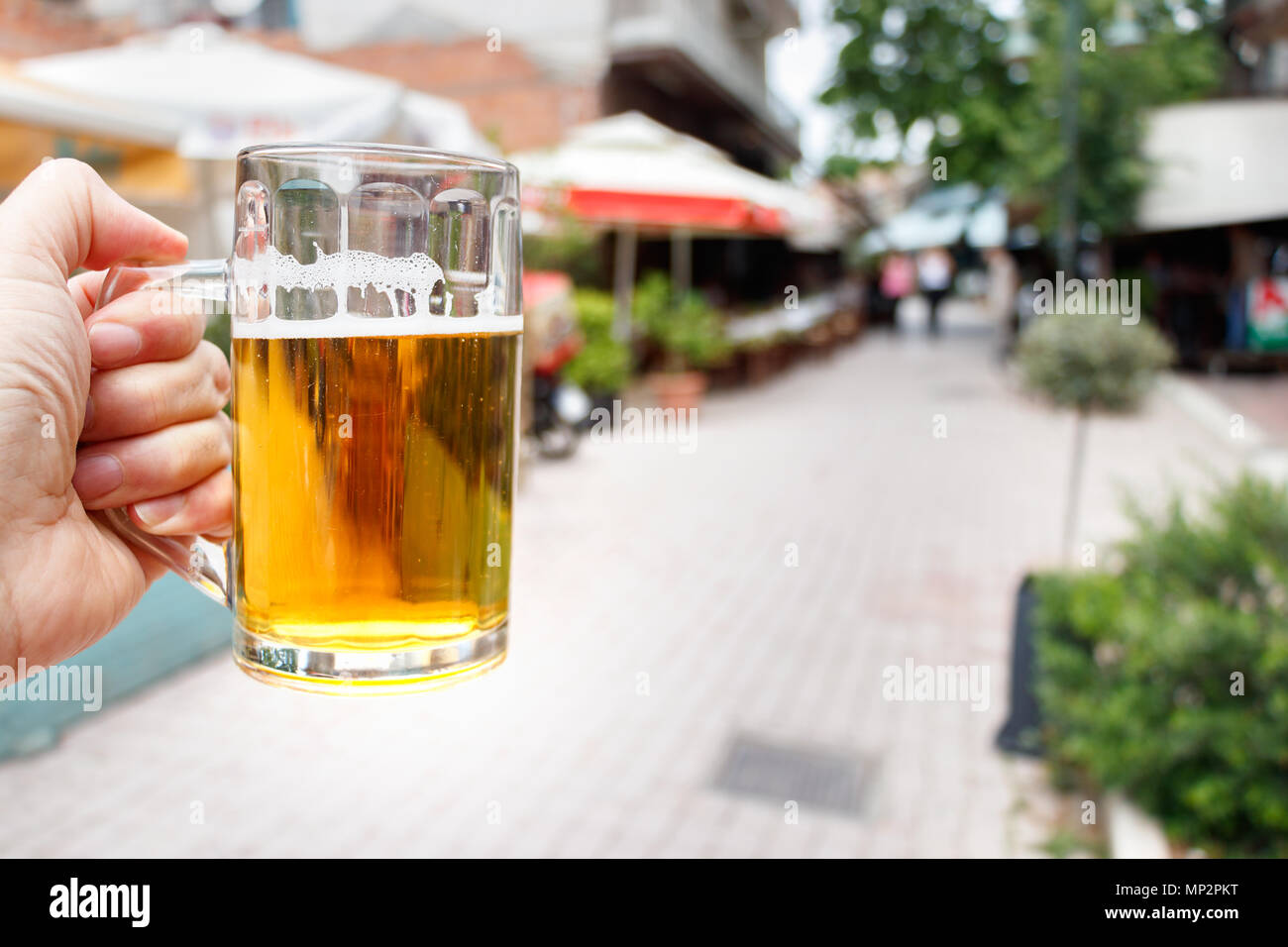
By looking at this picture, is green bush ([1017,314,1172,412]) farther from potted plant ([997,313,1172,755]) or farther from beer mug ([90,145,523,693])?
beer mug ([90,145,523,693])

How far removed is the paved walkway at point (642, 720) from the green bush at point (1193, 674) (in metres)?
0.35

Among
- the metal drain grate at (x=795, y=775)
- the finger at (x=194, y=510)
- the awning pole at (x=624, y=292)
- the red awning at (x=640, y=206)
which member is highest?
the red awning at (x=640, y=206)

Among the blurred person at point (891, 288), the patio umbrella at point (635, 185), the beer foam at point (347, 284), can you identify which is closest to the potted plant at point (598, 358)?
the patio umbrella at point (635, 185)

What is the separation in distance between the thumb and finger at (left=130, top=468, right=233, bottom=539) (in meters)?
0.26

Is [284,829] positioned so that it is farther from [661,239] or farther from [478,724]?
[661,239]

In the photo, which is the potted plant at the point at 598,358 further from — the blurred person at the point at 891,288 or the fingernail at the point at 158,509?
the blurred person at the point at 891,288

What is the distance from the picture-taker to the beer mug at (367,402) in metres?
0.95

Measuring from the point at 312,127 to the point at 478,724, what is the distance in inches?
154

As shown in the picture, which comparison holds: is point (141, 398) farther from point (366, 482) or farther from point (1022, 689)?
point (1022, 689)

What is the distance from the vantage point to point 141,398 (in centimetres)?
114

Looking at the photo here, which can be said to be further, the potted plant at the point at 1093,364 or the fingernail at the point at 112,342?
the potted plant at the point at 1093,364

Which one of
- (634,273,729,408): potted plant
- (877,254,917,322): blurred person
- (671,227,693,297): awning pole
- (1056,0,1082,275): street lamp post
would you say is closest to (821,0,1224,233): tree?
(1056,0,1082,275): street lamp post

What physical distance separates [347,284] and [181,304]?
27cm

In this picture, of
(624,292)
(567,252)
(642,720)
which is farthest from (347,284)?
(624,292)
